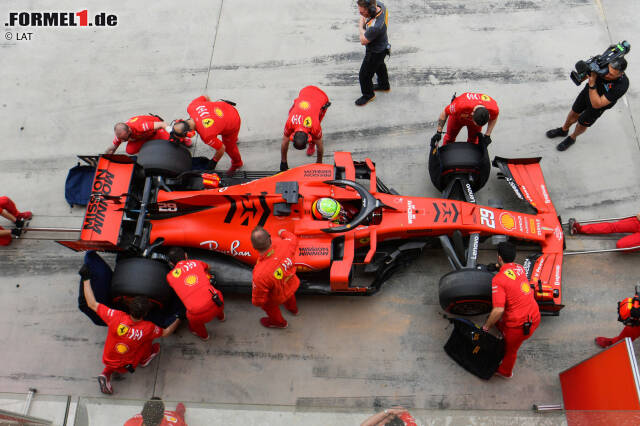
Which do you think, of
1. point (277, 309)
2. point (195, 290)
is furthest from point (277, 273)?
point (195, 290)

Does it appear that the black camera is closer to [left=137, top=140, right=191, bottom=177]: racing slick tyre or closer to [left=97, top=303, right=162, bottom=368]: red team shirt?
[left=137, top=140, right=191, bottom=177]: racing slick tyre

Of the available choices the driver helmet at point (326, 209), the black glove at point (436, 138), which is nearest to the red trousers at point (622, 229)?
the black glove at point (436, 138)

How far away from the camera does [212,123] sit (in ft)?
17.6

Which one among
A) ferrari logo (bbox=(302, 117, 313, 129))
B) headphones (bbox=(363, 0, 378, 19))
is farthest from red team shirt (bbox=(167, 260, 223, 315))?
headphones (bbox=(363, 0, 378, 19))

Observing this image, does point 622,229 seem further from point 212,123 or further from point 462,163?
point 212,123

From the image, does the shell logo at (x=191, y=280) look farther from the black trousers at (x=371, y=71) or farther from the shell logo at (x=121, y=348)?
the black trousers at (x=371, y=71)

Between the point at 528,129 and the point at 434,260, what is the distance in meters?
2.45

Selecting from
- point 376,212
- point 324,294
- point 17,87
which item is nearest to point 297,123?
point 376,212

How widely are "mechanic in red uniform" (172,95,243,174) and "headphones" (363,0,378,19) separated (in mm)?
2017

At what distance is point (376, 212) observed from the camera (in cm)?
496

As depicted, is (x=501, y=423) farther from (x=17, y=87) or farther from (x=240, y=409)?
(x=17, y=87)

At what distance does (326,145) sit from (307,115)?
3.45ft

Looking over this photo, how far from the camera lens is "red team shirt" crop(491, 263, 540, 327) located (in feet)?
14.3

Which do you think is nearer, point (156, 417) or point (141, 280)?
point (156, 417)
